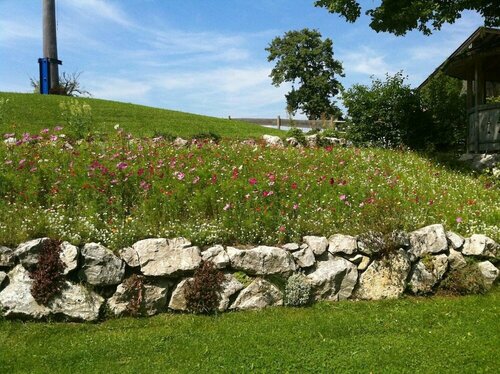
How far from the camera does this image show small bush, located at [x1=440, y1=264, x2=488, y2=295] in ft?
23.1

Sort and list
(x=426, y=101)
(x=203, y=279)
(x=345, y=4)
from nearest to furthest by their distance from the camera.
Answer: (x=203, y=279)
(x=345, y=4)
(x=426, y=101)

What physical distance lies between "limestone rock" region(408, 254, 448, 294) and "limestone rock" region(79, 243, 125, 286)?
402 centimetres

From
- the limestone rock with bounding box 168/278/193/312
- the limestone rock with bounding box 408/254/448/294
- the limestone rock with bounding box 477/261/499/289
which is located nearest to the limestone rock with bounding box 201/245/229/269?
the limestone rock with bounding box 168/278/193/312

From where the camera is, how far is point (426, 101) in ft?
54.2

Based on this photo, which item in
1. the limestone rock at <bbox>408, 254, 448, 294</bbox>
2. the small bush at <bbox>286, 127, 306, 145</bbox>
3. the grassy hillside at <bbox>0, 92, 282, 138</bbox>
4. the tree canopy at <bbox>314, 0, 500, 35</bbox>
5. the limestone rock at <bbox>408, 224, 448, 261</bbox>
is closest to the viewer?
the limestone rock at <bbox>408, 254, 448, 294</bbox>

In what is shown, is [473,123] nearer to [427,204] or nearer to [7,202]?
[427,204]

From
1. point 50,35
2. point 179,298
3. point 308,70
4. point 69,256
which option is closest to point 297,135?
point 179,298

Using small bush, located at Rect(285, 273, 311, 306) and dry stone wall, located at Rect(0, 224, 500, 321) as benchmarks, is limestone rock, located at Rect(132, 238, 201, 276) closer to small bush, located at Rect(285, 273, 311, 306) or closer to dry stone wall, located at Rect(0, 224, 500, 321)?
dry stone wall, located at Rect(0, 224, 500, 321)

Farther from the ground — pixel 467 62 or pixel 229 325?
pixel 467 62

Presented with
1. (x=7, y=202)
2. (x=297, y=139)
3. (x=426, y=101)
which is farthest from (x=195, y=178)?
(x=426, y=101)

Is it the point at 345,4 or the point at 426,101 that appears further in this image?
the point at 426,101

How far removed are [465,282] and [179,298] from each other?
4.03 m

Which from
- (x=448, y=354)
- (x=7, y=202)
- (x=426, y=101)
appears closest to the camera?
(x=448, y=354)

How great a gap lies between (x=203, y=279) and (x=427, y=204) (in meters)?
4.25
